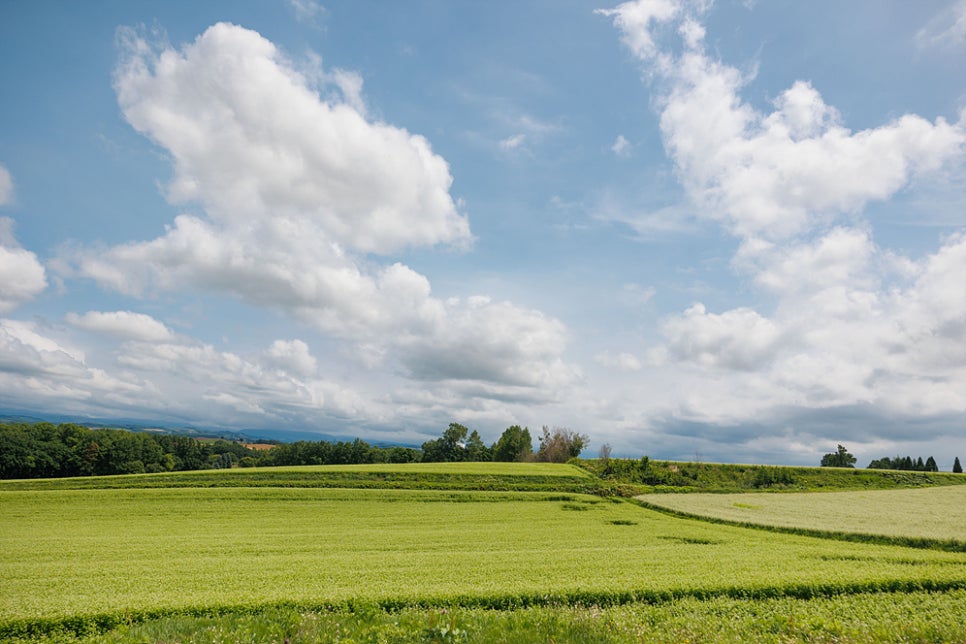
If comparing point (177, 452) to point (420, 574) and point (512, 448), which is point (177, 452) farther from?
point (420, 574)

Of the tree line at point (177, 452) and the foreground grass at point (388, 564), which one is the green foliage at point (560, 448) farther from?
the foreground grass at point (388, 564)

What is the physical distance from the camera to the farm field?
1419 inches

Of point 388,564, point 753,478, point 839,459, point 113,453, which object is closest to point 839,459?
point 839,459

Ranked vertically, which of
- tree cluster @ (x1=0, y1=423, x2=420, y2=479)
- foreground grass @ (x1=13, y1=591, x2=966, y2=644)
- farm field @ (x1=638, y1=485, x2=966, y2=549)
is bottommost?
tree cluster @ (x1=0, y1=423, x2=420, y2=479)

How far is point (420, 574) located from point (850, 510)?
162 ft

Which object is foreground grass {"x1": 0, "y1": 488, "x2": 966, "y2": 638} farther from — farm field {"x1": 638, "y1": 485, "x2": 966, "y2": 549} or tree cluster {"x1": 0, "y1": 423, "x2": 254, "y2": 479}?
tree cluster {"x1": 0, "y1": 423, "x2": 254, "y2": 479}

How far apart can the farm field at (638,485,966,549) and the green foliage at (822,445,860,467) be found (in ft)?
154

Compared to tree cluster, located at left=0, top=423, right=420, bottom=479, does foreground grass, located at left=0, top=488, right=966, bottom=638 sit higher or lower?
higher

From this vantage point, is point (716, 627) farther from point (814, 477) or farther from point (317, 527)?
point (814, 477)

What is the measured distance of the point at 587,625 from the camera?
36.4ft

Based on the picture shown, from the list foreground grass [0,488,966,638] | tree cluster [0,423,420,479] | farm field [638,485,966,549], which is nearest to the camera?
foreground grass [0,488,966,638]

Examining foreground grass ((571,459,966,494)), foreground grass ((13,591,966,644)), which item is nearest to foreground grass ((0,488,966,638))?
foreground grass ((13,591,966,644))

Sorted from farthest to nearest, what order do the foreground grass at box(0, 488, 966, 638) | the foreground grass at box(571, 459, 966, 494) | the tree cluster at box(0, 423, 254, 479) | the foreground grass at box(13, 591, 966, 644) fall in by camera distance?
the tree cluster at box(0, 423, 254, 479) < the foreground grass at box(571, 459, 966, 494) < the foreground grass at box(0, 488, 966, 638) < the foreground grass at box(13, 591, 966, 644)

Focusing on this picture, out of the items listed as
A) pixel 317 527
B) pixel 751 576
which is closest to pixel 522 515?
pixel 317 527
